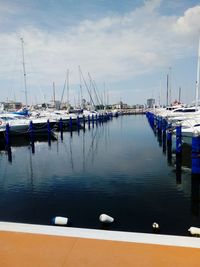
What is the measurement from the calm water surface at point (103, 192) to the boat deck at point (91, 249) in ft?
12.9

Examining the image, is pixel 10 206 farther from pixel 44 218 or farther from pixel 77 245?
pixel 77 245

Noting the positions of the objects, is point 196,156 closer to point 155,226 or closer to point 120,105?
point 155,226

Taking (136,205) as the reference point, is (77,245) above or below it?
above

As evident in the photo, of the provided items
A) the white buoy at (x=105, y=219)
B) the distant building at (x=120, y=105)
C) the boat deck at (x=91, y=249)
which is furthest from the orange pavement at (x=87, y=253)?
the distant building at (x=120, y=105)

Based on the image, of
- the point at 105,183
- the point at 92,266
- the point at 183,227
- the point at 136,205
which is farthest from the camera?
the point at 105,183

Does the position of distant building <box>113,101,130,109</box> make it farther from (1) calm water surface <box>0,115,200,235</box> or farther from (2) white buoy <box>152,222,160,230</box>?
(2) white buoy <box>152,222,160,230</box>

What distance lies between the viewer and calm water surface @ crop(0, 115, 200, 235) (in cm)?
791

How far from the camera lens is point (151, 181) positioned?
38.9 feet

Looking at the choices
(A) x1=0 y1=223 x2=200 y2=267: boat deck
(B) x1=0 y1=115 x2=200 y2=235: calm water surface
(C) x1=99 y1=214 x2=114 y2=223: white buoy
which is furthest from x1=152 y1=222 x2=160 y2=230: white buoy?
(A) x1=0 y1=223 x2=200 y2=267: boat deck

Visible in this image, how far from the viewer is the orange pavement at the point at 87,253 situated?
299 cm

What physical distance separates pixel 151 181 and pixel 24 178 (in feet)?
21.1

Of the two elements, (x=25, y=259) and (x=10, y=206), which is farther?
(x=10, y=206)

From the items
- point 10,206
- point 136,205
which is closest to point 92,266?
point 136,205

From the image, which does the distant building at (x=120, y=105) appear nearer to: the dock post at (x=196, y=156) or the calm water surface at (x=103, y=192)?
the calm water surface at (x=103, y=192)
